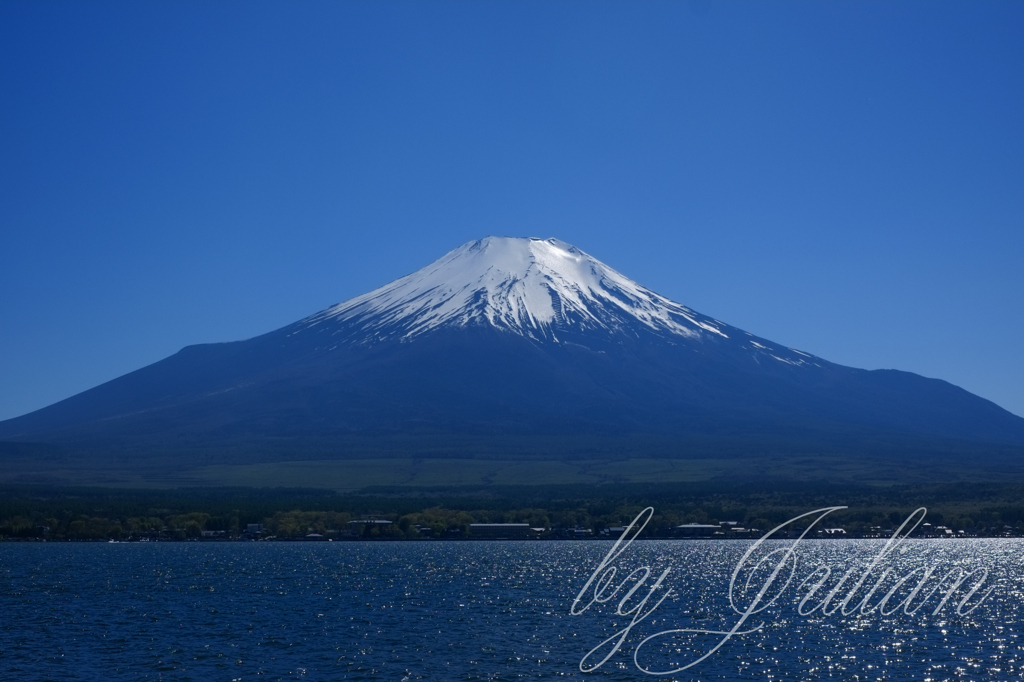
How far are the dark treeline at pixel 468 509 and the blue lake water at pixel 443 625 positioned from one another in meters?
26.9

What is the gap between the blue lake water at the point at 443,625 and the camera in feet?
102

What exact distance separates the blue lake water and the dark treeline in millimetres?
26871

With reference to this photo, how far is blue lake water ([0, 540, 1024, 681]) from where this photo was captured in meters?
31.0

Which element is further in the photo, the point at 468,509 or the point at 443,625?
the point at 468,509

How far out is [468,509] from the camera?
108 m

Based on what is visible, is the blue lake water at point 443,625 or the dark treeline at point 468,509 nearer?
the blue lake water at point 443,625

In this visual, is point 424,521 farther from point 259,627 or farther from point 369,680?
point 369,680

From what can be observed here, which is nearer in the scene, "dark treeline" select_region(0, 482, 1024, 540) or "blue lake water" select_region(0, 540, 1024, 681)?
"blue lake water" select_region(0, 540, 1024, 681)

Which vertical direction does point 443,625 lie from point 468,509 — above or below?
below

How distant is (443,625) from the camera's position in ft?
130

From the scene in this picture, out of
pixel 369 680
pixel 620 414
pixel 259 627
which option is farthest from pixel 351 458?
pixel 369 680

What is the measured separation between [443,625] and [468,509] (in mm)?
68503

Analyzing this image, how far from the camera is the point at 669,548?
82.0 meters

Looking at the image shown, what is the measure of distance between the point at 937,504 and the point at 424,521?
47917 mm
